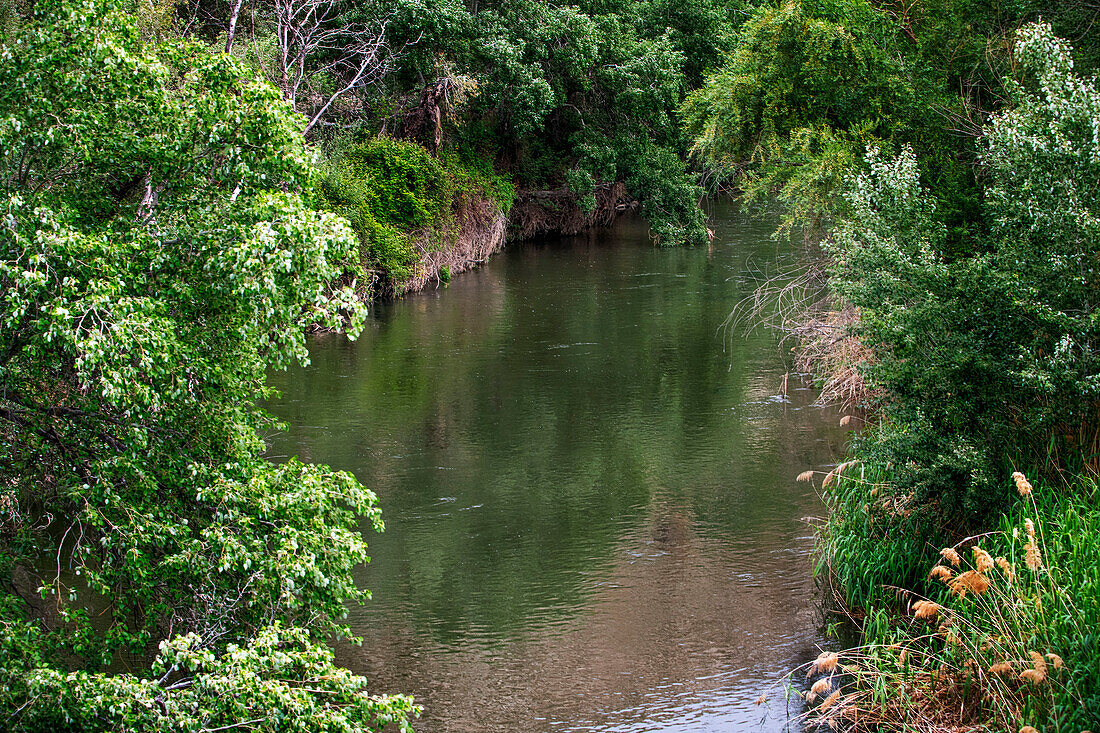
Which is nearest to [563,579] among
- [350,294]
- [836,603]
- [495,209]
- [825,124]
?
[836,603]

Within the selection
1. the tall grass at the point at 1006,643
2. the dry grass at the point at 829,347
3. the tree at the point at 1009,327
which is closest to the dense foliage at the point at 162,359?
the tall grass at the point at 1006,643

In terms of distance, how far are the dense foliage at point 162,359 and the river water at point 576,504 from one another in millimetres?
2837

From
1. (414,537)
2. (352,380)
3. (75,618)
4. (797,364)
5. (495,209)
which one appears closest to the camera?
(75,618)

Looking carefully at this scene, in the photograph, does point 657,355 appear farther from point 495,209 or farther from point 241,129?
point 241,129

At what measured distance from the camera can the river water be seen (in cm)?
1009

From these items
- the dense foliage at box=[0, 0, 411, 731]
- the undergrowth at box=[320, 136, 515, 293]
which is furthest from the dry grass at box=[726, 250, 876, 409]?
A: the undergrowth at box=[320, 136, 515, 293]

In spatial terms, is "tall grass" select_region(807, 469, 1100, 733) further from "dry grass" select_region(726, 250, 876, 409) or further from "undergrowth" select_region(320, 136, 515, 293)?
"undergrowth" select_region(320, 136, 515, 293)

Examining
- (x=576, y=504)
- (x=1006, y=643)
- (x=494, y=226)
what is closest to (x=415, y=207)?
(x=494, y=226)

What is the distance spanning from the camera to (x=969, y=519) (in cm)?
962

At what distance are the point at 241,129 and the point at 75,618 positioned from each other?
12.3 ft

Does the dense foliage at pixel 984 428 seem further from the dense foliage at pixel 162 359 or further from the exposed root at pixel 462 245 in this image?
the exposed root at pixel 462 245

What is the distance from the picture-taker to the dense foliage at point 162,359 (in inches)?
266

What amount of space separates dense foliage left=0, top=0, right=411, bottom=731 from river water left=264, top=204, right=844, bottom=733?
2.84m

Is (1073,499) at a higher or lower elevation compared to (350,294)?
lower
